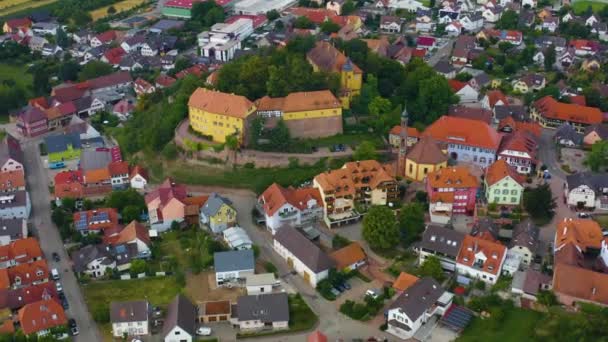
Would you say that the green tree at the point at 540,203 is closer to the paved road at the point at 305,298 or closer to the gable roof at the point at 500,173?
the gable roof at the point at 500,173

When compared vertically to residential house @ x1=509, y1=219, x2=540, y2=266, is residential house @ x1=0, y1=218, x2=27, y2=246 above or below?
below

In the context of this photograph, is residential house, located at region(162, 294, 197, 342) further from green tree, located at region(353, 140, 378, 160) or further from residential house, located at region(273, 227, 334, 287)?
green tree, located at region(353, 140, 378, 160)

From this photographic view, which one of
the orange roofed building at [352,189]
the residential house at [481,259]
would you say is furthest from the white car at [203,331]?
the residential house at [481,259]

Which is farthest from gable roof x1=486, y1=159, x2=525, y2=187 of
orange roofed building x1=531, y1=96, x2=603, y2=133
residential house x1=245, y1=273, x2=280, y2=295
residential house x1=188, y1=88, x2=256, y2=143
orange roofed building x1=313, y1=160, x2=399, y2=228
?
Answer: residential house x1=188, y1=88, x2=256, y2=143

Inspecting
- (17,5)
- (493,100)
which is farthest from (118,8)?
(493,100)

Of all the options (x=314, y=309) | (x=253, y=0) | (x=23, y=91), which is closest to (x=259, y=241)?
(x=314, y=309)
